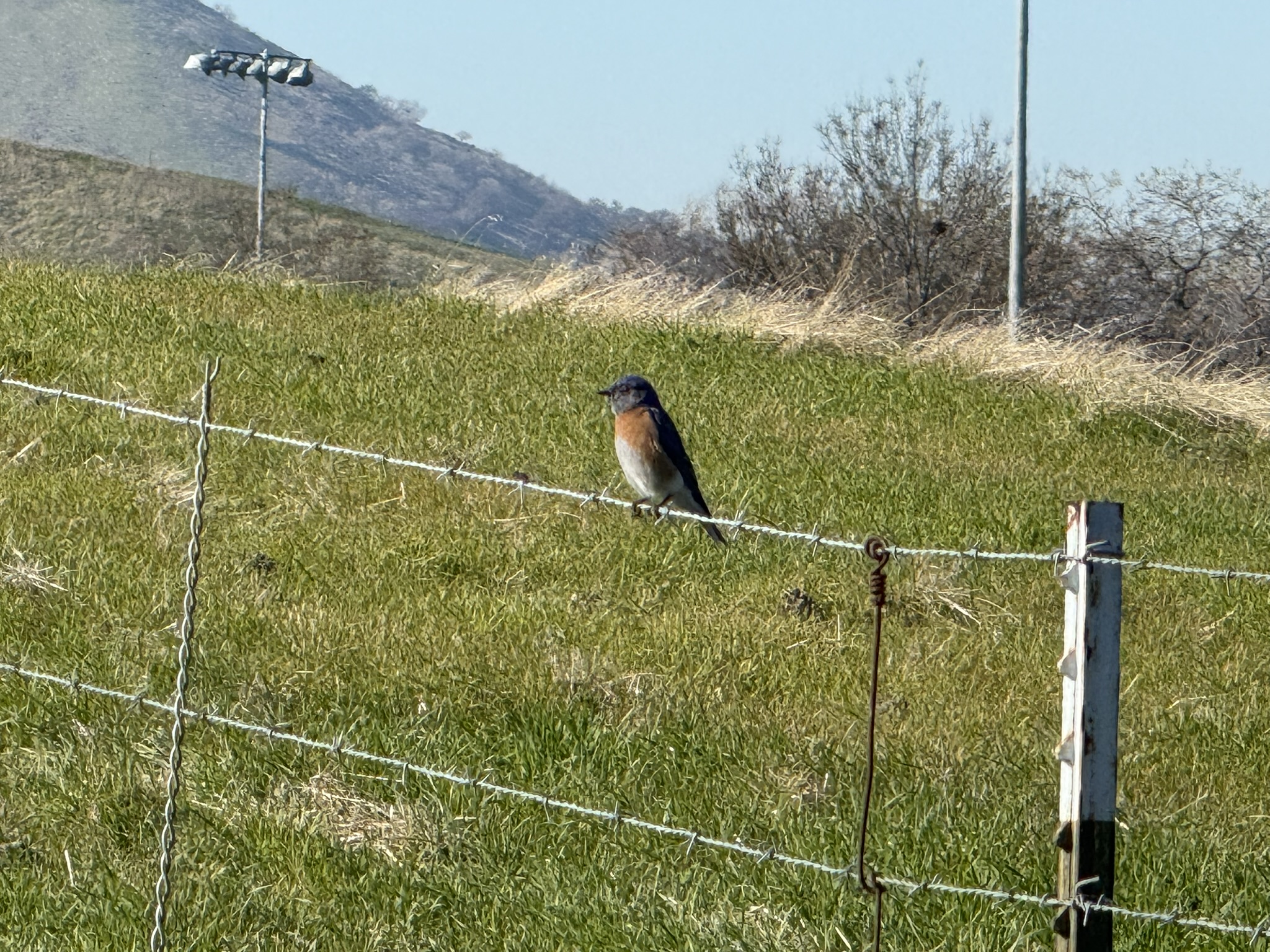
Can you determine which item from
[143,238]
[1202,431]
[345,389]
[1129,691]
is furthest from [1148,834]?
[143,238]

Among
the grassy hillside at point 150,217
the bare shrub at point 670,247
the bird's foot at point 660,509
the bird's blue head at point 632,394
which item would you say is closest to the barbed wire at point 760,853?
the bird's foot at point 660,509

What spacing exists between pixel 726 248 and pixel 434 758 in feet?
80.8

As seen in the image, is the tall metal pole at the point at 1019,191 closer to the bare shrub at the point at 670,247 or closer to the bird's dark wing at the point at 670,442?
the bare shrub at the point at 670,247

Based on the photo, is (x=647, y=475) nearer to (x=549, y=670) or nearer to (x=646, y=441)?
(x=646, y=441)

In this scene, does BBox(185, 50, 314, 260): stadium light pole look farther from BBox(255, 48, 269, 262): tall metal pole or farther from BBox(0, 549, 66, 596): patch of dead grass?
BBox(0, 549, 66, 596): patch of dead grass

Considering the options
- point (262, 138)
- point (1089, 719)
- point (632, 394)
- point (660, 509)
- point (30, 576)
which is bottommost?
point (30, 576)

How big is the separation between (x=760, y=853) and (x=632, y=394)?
3.41 meters

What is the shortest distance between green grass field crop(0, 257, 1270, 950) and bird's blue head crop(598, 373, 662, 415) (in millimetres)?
811

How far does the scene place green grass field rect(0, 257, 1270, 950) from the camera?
383 cm

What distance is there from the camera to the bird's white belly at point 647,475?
21.2ft

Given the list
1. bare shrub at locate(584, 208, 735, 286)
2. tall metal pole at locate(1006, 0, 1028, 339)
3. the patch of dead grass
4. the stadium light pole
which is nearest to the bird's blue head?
the patch of dead grass

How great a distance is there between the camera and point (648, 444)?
6.39m

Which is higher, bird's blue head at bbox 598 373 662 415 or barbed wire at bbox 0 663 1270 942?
bird's blue head at bbox 598 373 662 415

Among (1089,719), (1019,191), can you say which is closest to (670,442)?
(1089,719)
